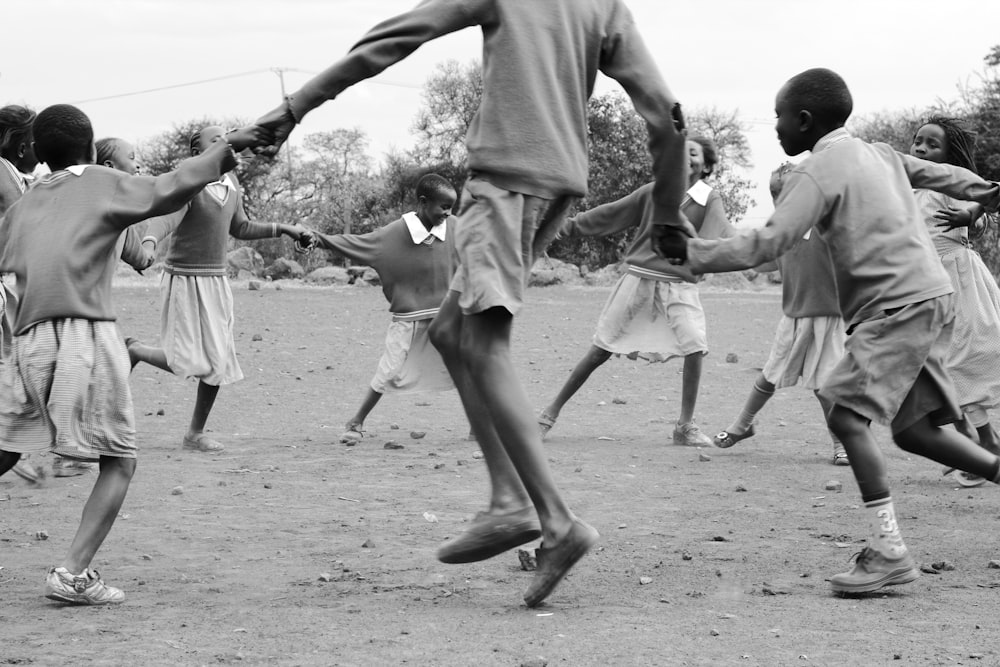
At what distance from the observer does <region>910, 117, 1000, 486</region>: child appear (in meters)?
6.26

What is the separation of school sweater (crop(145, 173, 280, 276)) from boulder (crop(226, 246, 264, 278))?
18.5m

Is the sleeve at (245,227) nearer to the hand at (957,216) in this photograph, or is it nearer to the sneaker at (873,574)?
the hand at (957,216)

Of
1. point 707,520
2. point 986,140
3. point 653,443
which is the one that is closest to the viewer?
point 707,520

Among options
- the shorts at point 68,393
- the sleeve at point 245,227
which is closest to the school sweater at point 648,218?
the sleeve at point 245,227

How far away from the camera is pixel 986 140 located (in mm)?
23812

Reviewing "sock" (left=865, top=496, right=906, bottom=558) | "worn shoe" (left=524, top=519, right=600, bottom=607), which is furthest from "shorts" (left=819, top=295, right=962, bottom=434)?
"worn shoe" (left=524, top=519, right=600, bottom=607)

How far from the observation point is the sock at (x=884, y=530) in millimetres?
4027

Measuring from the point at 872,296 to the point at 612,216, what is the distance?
10.2 ft

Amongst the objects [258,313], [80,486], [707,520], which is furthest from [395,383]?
[258,313]

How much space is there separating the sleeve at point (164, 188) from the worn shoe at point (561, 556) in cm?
154

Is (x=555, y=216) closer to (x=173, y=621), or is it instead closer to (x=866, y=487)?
(x=866, y=487)

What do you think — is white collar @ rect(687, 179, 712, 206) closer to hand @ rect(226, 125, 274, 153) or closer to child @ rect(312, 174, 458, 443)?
child @ rect(312, 174, 458, 443)

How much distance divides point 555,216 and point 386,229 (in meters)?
4.24

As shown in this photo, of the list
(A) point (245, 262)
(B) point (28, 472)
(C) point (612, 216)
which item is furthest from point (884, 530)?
(A) point (245, 262)
